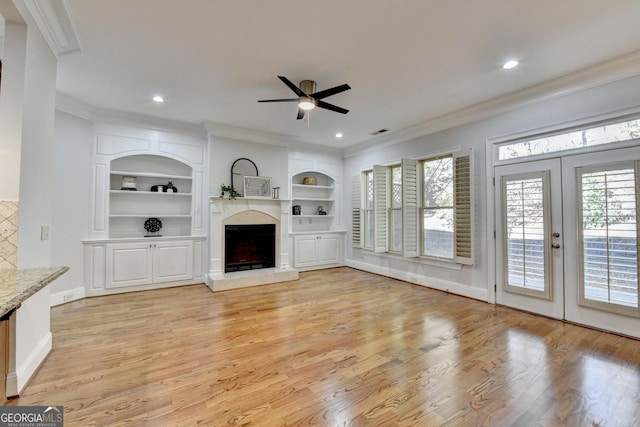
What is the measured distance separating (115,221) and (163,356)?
10.4 ft

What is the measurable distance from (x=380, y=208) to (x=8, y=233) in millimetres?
4925

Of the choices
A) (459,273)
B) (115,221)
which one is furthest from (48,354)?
(459,273)

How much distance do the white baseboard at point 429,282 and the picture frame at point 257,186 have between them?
2.70 m

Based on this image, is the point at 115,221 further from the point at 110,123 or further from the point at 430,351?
the point at 430,351

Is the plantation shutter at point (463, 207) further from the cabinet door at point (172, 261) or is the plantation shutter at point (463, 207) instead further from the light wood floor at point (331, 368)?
the cabinet door at point (172, 261)

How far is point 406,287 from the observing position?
483 centimetres

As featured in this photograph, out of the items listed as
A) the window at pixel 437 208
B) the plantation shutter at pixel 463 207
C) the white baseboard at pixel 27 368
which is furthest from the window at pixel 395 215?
the white baseboard at pixel 27 368

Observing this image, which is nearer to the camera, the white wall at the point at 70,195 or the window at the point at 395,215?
the white wall at the point at 70,195

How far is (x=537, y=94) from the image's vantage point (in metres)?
3.41

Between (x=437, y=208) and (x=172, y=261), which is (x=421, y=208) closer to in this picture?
(x=437, y=208)

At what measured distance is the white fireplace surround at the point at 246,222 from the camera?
4.82 m

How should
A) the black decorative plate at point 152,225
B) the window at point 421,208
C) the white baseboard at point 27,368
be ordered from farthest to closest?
1. the black decorative plate at point 152,225
2. the window at point 421,208
3. the white baseboard at point 27,368

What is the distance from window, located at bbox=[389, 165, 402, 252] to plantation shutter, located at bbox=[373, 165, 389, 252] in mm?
109
